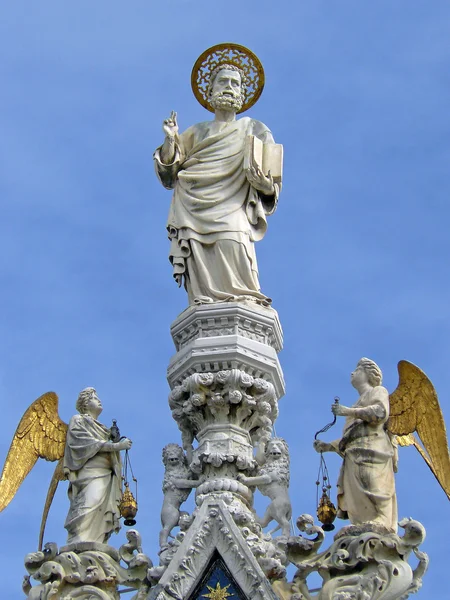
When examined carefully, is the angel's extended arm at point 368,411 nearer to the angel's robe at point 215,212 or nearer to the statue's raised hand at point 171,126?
the angel's robe at point 215,212

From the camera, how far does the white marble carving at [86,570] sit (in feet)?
67.6

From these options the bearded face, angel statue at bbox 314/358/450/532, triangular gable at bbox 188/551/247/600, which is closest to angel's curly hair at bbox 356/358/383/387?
angel statue at bbox 314/358/450/532

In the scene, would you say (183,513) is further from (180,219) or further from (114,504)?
(180,219)

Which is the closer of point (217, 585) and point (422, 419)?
point (217, 585)

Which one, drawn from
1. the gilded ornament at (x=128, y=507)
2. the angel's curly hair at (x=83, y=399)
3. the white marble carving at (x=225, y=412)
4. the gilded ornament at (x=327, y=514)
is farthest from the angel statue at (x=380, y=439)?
the angel's curly hair at (x=83, y=399)

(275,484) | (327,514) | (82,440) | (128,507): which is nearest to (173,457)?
(128,507)

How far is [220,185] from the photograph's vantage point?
23.5 m

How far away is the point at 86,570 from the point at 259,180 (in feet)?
18.6

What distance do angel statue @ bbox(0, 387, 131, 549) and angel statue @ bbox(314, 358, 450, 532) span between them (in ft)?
8.37

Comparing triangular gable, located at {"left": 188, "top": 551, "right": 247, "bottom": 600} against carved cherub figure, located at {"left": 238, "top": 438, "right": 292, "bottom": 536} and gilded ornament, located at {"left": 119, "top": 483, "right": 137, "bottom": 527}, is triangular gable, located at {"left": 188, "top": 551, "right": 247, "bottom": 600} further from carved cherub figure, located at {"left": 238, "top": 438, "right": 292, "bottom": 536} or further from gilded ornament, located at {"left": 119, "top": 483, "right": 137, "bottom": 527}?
gilded ornament, located at {"left": 119, "top": 483, "right": 137, "bottom": 527}

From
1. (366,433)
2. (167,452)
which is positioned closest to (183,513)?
(167,452)

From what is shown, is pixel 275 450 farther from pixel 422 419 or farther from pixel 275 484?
pixel 422 419

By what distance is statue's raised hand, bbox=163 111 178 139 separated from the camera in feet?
78.6

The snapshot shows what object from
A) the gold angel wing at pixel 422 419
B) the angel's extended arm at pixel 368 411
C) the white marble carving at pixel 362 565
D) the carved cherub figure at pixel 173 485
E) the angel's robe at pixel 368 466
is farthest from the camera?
the gold angel wing at pixel 422 419
